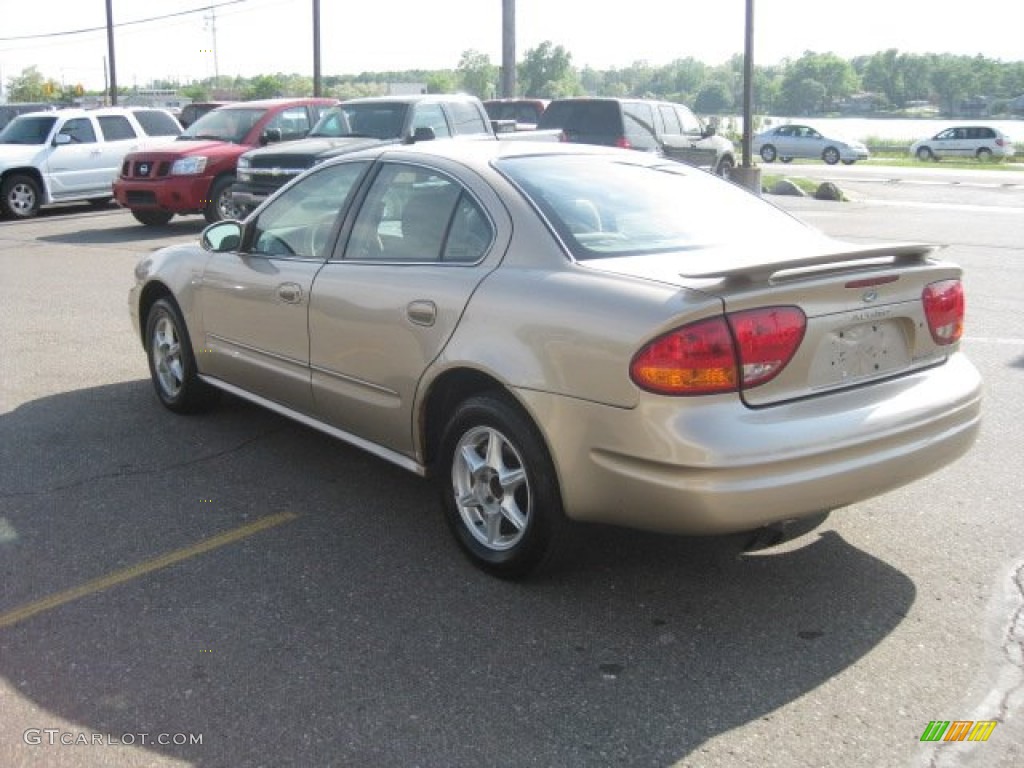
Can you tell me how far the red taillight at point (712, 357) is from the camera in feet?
11.4

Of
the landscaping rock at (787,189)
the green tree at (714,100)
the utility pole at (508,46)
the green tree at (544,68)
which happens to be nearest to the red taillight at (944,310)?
the landscaping rock at (787,189)

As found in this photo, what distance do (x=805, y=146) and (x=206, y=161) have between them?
3541 centimetres

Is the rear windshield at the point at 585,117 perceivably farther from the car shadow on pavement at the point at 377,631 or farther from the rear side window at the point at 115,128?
the car shadow on pavement at the point at 377,631

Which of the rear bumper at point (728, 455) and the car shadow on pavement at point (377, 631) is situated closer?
the car shadow on pavement at point (377, 631)

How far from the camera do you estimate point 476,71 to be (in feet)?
433

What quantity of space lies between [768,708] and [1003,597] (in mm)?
1271

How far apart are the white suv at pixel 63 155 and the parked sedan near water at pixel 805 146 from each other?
32.2m

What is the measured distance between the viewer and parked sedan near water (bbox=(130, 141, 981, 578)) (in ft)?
11.5

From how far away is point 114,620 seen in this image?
3.85 m

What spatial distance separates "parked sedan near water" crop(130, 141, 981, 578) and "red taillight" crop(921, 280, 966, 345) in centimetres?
1

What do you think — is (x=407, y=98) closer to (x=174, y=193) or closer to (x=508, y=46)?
(x=174, y=193)

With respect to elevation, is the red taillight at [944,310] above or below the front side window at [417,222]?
below

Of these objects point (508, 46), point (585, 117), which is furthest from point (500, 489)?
point (508, 46)

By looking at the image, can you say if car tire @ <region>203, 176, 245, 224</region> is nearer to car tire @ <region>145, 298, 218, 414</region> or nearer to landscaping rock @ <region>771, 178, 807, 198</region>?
car tire @ <region>145, 298, 218, 414</region>
